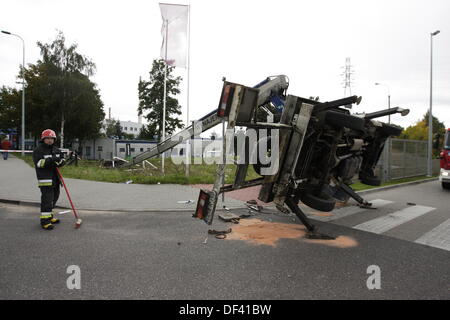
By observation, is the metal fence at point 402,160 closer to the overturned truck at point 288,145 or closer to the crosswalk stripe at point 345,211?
the crosswalk stripe at point 345,211

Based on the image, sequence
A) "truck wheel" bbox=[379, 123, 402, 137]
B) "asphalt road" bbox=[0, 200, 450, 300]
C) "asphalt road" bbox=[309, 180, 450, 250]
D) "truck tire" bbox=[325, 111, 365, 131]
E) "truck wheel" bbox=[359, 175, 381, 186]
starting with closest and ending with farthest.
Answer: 1. "asphalt road" bbox=[0, 200, 450, 300]
2. "truck tire" bbox=[325, 111, 365, 131]
3. "asphalt road" bbox=[309, 180, 450, 250]
4. "truck wheel" bbox=[379, 123, 402, 137]
5. "truck wheel" bbox=[359, 175, 381, 186]

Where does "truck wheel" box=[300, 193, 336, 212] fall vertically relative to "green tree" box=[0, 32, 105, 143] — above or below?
below

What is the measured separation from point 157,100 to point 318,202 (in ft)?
107

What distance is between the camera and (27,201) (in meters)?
6.62

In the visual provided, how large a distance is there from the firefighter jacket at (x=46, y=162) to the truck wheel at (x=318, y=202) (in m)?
4.49

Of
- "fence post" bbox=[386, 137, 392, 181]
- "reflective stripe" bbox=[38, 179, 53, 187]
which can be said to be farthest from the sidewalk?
"fence post" bbox=[386, 137, 392, 181]

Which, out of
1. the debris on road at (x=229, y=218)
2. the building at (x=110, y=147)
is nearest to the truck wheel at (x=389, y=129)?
the debris on road at (x=229, y=218)

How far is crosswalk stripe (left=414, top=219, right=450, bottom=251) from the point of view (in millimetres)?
4158

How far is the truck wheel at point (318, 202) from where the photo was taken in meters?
4.30

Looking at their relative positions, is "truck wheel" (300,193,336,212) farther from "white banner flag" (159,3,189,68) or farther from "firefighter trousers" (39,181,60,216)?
"white banner flag" (159,3,189,68)

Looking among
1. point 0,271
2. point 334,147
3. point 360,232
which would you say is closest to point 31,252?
point 0,271

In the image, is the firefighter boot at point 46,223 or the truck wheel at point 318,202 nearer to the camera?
the truck wheel at point 318,202

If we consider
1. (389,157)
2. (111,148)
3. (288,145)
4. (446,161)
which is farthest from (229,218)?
(111,148)
